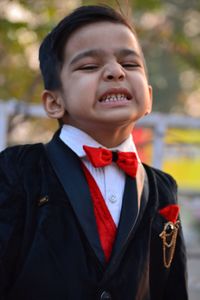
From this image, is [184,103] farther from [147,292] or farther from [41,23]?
→ [147,292]

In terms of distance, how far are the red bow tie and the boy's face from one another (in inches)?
3.0

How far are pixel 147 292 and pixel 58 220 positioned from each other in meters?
0.37

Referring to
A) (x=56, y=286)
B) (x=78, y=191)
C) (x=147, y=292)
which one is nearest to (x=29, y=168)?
(x=78, y=191)

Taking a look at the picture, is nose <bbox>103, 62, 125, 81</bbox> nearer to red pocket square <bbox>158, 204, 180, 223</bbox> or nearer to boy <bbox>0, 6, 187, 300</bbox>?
boy <bbox>0, 6, 187, 300</bbox>

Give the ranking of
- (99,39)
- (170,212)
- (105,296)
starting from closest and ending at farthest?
(105,296) < (99,39) < (170,212)

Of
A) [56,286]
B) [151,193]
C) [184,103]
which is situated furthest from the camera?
[184,103]

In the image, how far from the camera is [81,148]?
1846 millimetres

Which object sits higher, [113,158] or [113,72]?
[113,72]

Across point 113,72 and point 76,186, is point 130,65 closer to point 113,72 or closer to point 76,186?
point 113,72

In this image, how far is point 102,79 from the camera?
5.78 ft

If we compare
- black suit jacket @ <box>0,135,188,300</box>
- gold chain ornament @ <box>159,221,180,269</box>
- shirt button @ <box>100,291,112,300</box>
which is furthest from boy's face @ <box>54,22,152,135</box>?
shirt button @ <box>100,291,112,300</box>

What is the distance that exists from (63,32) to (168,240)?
0.73m

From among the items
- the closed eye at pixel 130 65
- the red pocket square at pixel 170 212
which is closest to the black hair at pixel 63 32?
the closed eye at pixel 130 65

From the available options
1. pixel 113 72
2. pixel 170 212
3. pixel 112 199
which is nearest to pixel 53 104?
pixel 113 72
